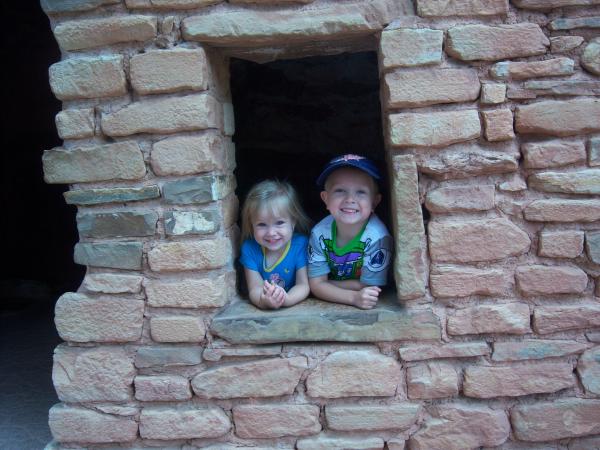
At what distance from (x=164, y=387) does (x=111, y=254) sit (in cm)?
55

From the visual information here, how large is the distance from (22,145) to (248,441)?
4.70 m

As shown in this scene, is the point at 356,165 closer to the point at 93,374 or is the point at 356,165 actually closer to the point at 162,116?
the point at 162,116

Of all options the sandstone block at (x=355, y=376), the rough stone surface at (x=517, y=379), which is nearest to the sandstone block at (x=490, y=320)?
the rough stone surface at (x=517, y=379)

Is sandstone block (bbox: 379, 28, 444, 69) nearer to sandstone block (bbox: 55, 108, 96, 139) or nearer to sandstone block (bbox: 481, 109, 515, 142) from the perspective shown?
sandstone block (bbox: 481, 109, 515, 142)

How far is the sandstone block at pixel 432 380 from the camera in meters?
1.95

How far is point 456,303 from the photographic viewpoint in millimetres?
1943

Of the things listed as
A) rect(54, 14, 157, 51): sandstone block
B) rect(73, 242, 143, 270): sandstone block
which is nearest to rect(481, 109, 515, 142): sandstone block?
rect(54, 14, 157, 51): sandstone block

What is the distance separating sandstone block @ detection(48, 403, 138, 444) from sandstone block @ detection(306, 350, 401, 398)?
0.74m

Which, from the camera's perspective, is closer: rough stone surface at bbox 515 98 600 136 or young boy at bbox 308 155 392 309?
rough stone surface at bbox 515 98 600 136

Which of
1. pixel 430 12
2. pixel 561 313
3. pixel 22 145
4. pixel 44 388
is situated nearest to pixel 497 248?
pixel 561 313

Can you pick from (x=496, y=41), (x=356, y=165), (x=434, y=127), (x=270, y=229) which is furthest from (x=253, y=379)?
(x=496, y=41)

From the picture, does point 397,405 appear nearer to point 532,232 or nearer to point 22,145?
point 532,232

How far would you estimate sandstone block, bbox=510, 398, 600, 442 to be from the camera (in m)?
1.95

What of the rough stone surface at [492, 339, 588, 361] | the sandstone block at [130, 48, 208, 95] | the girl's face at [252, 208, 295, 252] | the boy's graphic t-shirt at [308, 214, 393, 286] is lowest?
the rough stone surface at [492, 339, 588, 361]
